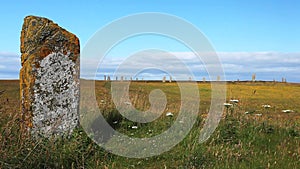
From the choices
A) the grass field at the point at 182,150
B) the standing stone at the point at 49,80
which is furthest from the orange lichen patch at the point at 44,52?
the grass field at the point at 182,150

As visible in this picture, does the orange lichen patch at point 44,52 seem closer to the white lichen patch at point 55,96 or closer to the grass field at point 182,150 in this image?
the white lichen patch at point 55,96

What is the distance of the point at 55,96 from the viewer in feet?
26.3

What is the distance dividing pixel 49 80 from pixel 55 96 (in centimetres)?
35

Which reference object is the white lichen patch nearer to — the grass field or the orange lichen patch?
the orange lichen patch

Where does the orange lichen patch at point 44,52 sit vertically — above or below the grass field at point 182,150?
above

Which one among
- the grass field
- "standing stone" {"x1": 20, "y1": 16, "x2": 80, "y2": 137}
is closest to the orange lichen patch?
"standing stone" {"x1": 20, "y1": 16, "x2": 80, "y2": 137}

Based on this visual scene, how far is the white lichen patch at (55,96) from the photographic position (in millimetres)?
7945

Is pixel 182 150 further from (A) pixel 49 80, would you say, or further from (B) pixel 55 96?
(A) pixel 49 80

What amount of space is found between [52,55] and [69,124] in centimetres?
150

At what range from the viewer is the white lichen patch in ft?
26.1

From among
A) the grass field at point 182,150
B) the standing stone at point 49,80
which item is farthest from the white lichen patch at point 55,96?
the grass field at point 182,150

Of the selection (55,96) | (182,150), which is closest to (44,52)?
(55,96)

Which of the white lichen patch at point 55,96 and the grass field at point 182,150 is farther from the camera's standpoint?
the white lichen patch at point 55,96

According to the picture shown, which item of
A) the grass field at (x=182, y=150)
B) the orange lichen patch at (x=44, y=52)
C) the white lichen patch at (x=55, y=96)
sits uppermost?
the orange lichen patch at (x=44, y=52)
